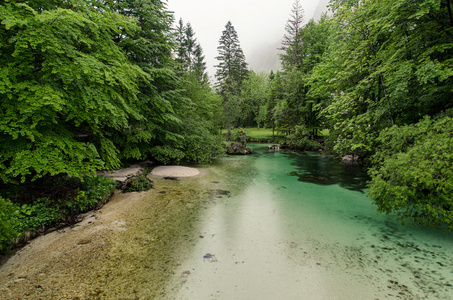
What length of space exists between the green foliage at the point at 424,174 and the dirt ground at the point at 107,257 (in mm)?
4920

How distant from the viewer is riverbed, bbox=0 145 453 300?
10.4ft

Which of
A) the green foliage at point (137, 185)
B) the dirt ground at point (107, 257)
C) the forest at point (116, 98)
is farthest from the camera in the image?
the green foliage at point (137, 185)

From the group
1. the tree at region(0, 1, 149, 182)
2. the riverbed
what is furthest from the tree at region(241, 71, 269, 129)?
the tree at region(0, 1, 149, 182)

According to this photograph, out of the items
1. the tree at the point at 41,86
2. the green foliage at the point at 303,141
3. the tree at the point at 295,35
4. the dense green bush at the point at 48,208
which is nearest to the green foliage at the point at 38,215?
the dense green bush at the point at 48,208

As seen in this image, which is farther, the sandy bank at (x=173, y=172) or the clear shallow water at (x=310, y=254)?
the sandy bank at (x=173, y=172)

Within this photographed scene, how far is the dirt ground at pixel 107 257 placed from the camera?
3029mm

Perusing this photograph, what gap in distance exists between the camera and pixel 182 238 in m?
4.72

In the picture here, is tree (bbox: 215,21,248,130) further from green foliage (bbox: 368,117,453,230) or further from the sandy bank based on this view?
green foliage (bbox: 368,117,453,230)

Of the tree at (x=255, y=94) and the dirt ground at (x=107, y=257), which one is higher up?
the tree at (x=255, y=94)

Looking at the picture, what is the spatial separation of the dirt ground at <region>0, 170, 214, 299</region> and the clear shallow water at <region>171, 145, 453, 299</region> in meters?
0.45

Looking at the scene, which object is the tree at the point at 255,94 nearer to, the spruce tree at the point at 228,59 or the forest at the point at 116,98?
the spruce tree at the point at 228,59

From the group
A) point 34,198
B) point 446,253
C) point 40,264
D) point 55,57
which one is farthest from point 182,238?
point 446,253

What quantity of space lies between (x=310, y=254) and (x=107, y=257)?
4.05 meters

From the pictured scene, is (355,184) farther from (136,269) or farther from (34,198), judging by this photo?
(34,198)
